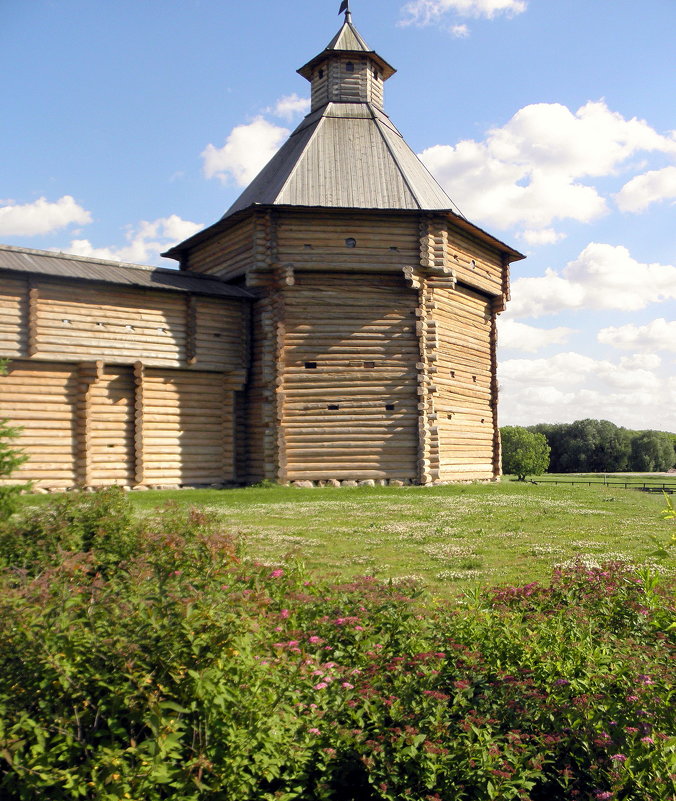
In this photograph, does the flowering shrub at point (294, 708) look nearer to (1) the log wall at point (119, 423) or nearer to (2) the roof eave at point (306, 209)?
(1) the log wall at point (119, 423)

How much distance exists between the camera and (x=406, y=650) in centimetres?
526

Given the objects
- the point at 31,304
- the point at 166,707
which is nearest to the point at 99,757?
the point at 166,707

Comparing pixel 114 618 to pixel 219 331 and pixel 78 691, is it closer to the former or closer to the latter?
pixel 78 691

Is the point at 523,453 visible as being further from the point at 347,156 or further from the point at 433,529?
the point at 433,529

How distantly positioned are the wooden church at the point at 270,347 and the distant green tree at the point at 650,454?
65.5 metres

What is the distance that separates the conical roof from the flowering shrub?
64.9ft

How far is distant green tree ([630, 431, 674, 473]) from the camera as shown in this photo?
3260 inches

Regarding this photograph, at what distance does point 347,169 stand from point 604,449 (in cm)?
6611

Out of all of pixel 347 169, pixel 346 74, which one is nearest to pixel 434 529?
pixel 347 169

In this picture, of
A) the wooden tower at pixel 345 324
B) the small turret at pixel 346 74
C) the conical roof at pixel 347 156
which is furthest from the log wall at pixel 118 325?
the small turret at pixel 346 74

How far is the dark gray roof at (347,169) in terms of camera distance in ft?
77.8

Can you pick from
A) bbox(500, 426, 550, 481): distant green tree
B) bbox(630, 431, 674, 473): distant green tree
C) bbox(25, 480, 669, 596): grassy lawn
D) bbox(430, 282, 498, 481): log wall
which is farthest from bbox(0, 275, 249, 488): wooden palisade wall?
bbox(630, 431, 674, 473): distant green tree

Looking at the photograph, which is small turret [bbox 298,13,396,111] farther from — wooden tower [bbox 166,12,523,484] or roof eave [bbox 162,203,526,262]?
roof eave [bbox 162,203,526,262]

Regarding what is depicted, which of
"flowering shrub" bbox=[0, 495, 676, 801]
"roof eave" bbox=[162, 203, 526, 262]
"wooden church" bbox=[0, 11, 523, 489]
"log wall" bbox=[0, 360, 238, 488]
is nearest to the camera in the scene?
"flowering shrub" bbox=[0, 495, 676, 801]
